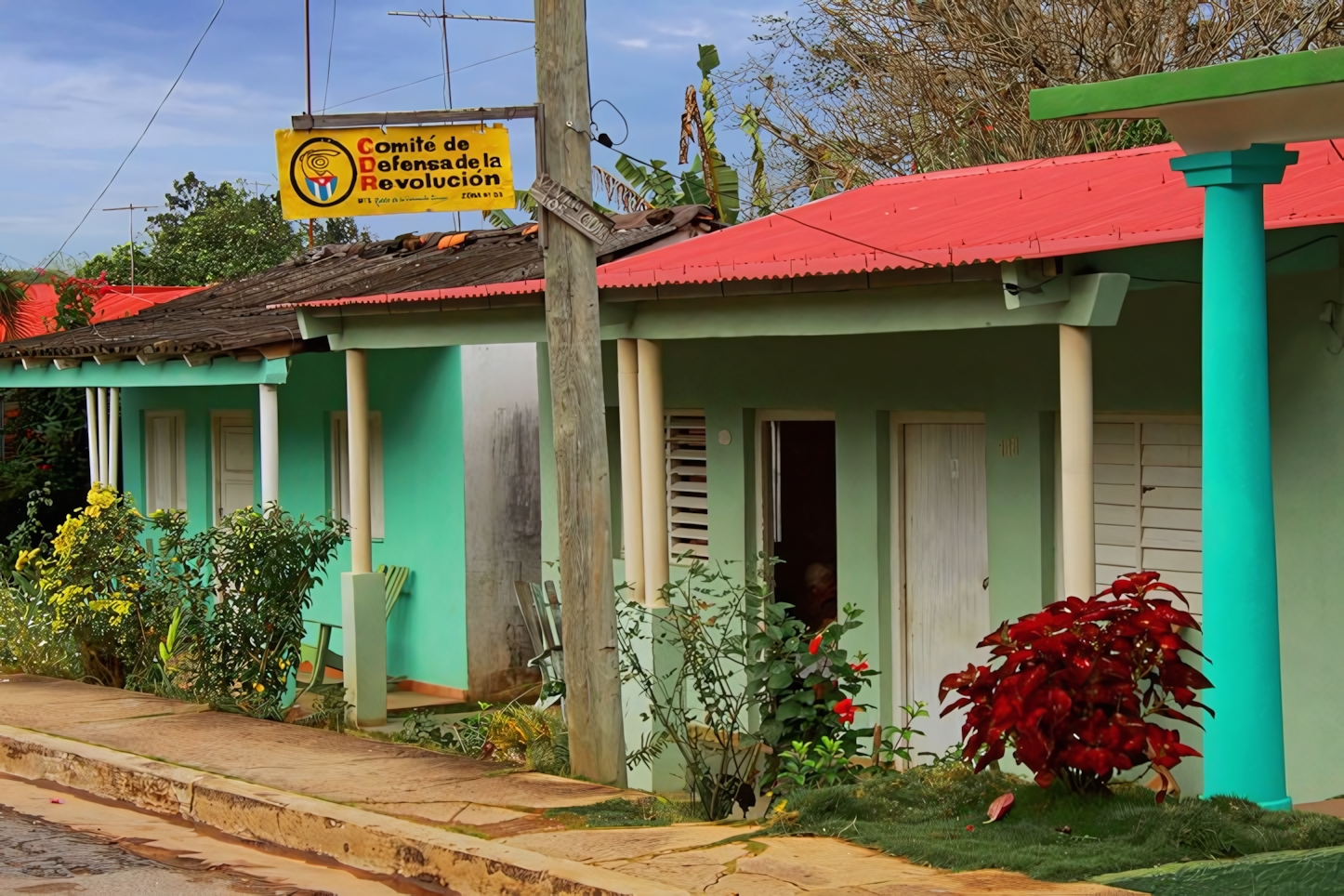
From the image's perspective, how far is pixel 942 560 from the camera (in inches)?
366

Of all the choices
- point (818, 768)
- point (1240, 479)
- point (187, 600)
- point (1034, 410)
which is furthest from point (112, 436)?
point (1240, 479)

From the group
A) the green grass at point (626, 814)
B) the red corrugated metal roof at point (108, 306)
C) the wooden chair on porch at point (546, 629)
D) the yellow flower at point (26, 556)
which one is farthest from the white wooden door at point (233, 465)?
the green grass at point (626, 814)

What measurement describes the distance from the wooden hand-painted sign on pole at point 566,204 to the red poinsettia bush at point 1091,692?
9.01 feet

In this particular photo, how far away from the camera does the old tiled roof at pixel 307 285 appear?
11.8 metres

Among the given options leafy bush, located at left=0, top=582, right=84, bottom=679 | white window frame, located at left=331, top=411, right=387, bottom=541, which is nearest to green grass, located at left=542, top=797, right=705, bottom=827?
leafy bush, located at left=0, top=582, right=84, bottom=679

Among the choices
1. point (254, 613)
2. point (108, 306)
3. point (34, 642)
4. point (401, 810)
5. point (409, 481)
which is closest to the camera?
point (401, 810)

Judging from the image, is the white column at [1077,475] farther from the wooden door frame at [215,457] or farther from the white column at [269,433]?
the wooden door frame at [215,457]

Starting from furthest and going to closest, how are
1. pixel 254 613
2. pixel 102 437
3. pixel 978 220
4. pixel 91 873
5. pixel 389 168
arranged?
1. pixel 102 437
2. pixel 254 613
3. pixel 978 220
4. pixel 389 168
5. pixel 91 873

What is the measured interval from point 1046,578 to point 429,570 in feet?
19.7

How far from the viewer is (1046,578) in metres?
8.55

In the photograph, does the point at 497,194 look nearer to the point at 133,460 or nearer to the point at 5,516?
the point at 133,460

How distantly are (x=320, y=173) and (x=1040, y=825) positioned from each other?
4.48 meters

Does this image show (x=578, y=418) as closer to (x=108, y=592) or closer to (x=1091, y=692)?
(x=1091, y=692)

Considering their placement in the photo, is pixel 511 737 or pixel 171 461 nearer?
pixel 511 737
